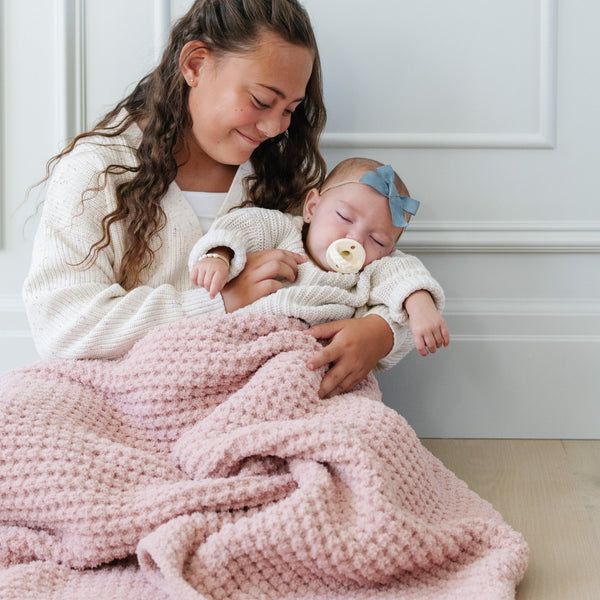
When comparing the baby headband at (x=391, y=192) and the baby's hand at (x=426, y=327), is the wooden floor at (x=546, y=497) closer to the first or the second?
the baby's hand at (x=426, y=327)

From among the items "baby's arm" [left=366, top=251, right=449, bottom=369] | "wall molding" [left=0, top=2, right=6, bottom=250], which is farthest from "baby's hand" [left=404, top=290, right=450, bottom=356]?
"wall molding" [left=0, top=2, right=6, bottom=250]

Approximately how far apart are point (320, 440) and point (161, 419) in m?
0.28

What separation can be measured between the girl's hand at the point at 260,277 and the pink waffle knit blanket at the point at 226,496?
130mm

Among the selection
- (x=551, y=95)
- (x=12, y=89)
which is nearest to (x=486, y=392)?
(x=551, y=95)

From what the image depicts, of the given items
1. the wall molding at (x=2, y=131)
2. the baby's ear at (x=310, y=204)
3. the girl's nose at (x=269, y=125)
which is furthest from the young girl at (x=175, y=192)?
the wall molding at (x=2, y=131)

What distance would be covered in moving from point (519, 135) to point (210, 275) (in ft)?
2.39

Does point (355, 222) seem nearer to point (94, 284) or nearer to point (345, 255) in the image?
point (345, 255)

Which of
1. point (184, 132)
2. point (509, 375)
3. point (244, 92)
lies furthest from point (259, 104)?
point (509, 375)

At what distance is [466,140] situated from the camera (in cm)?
155

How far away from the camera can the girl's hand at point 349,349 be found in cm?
117

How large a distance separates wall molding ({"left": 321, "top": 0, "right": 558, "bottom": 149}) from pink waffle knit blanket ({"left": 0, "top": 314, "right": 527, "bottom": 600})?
59 cm

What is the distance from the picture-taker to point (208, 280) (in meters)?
1.20

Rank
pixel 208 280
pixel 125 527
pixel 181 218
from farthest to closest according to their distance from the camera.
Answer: pixel 181 218 → pixel 208 280 → pixel 125 527

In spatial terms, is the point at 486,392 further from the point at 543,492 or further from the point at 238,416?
the point at 238,416
